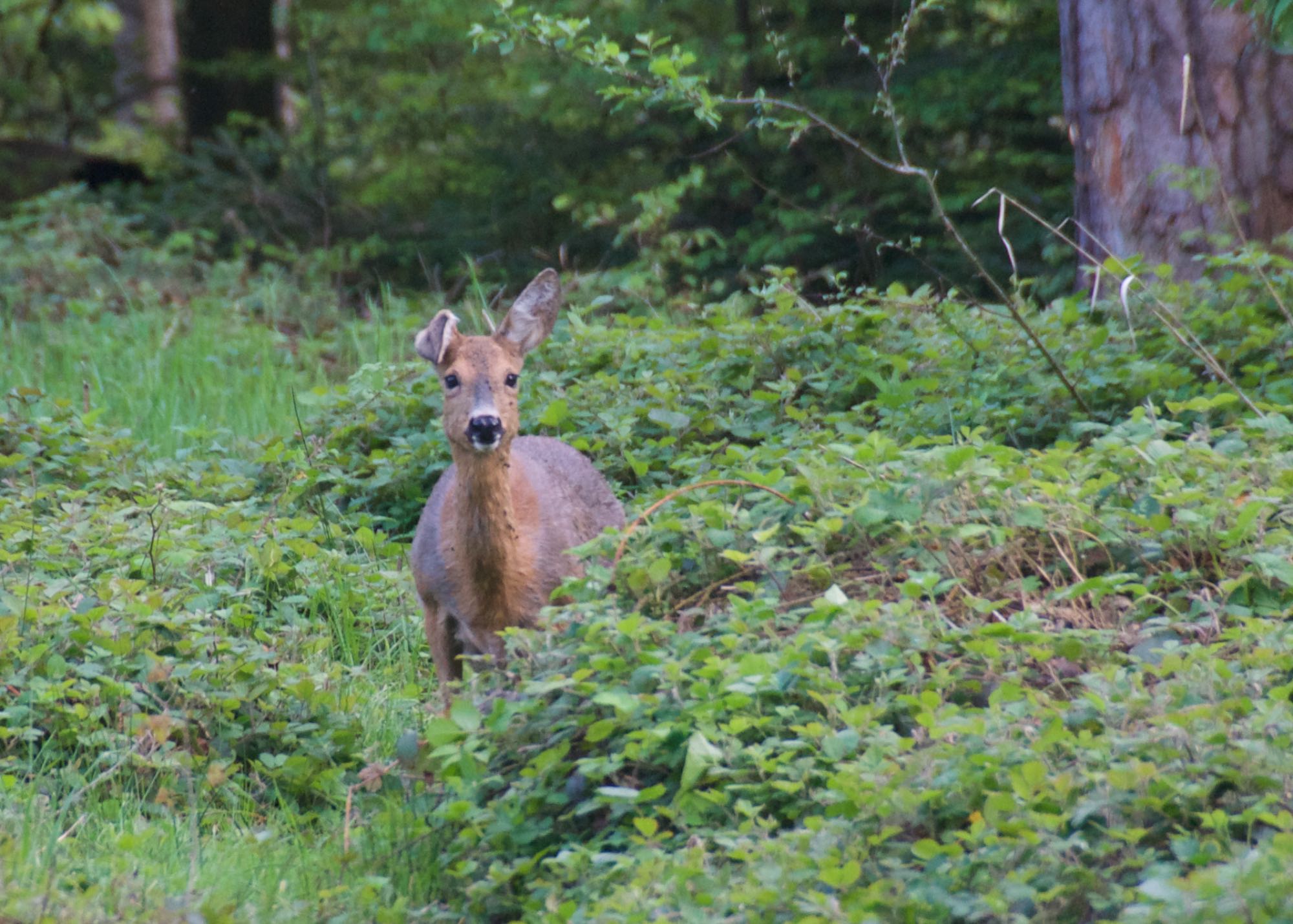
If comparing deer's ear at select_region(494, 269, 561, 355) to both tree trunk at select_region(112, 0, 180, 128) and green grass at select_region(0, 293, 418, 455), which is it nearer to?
green grass at select_region(0, 293, 418, 455)

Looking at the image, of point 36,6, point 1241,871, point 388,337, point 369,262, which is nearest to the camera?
point 1241,871

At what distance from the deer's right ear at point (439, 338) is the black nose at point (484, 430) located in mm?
381

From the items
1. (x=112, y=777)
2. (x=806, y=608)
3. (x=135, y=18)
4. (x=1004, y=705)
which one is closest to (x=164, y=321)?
(x=112, y=777)

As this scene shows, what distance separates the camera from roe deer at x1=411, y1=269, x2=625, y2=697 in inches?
197

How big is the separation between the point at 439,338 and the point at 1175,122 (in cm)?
410

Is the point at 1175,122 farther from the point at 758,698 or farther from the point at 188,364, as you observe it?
the point at 188,364

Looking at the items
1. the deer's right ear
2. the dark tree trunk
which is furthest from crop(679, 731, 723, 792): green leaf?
the dark tree trunk

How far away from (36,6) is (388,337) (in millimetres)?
12128

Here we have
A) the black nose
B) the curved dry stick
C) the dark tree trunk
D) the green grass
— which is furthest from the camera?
the dark tree trunk

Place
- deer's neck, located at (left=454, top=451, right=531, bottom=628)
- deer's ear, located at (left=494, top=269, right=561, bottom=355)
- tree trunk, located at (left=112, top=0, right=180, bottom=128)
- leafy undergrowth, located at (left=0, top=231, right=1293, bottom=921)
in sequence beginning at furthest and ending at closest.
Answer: tree trunk, located at (left=112, top=0, right=180, bottom=128) < deer's ear, located at (left=494, top=269, right=561, bottom=355) < deer's neck, located at (left=454, top=451, right=531, bottom=628) < leafy undergrowth, located at (left=0, top=231, right=1293, bottom=921)

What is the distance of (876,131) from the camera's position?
10234 millimetres

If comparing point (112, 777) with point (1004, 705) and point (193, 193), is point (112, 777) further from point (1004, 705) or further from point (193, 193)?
point (193, 193)

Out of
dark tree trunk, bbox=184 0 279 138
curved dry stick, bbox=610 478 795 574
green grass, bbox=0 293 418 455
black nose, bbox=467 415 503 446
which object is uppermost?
dark tree trunk, bbox=184 0 279 138

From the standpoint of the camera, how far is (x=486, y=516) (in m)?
5.00
